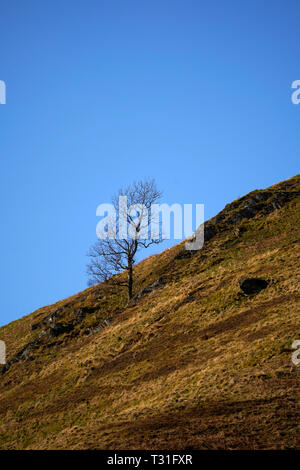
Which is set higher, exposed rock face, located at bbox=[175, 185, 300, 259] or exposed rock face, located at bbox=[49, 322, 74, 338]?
exposed rock face, located at bbox=[175, 185, 300, 259]

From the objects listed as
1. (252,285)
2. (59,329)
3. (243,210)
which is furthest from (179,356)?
(243,210)

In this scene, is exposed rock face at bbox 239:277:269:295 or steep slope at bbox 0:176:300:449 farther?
exposed rock face at bbox 239:277:269:295

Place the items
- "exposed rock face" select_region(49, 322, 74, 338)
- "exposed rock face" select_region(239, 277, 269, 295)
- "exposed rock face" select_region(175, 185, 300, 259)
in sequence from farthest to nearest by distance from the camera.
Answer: "exposed rock face" select_region(175, 185, 300, 259) → "exposed rock face" select_region(49, 322, 74, 338) → "exposed rock face" select_region(239, 277, 269, 295)

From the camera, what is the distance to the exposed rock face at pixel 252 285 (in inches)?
1387

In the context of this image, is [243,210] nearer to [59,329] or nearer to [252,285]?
[252,285]

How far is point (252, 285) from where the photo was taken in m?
35.5

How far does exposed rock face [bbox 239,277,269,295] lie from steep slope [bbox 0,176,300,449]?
56 centimetres

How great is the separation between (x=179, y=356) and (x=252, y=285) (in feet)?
33.0

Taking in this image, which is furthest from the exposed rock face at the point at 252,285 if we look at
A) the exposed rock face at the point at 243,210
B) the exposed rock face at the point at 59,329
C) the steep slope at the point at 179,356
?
the exposed rock face at the point at 59,329

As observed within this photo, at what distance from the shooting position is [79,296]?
58531mm

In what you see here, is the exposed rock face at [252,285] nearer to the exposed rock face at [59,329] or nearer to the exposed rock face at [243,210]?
the exposed rock face at [243,210]

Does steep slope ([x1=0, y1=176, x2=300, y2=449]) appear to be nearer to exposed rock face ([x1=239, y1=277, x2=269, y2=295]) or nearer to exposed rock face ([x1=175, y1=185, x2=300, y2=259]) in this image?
exposed rock face ([x1=175, y1=185, x2=300, y2=259])

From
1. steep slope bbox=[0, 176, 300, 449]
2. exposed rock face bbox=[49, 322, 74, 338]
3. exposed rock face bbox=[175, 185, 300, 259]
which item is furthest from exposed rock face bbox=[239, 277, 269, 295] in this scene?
exposed rock face bbox=[49, 322, 74, 338]

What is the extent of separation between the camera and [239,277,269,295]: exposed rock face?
35.2 meters
